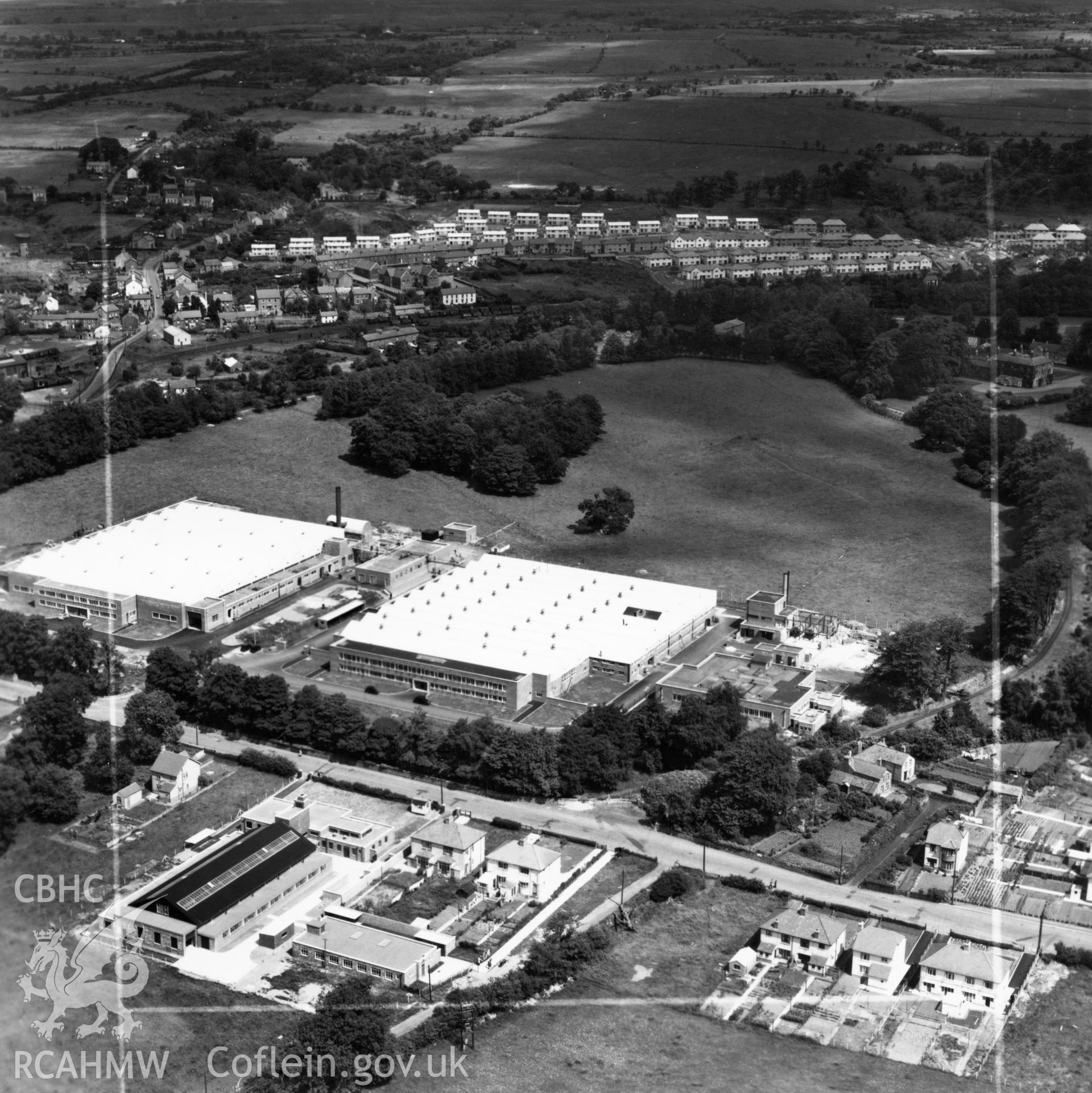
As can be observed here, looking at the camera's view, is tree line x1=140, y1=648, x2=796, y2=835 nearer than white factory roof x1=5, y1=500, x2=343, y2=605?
Yes

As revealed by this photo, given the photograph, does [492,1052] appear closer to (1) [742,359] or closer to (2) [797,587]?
(2) [797,587]

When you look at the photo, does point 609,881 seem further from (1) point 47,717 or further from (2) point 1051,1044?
(1) point 47,717

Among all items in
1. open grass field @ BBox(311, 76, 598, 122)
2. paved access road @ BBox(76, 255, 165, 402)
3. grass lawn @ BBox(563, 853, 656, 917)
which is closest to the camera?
grass lawn @ BBox(563, 853, 656, 917)

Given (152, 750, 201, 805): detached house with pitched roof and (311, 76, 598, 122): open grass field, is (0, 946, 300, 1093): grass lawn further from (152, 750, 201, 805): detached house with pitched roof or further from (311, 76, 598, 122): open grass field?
(311, 76, 598, 122): open grass field

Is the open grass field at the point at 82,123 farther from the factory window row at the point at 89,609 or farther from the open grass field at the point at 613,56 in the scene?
the factory window row at the point at 89,609

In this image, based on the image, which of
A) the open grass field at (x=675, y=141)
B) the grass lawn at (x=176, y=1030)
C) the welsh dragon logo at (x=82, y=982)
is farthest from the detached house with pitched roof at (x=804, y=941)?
the open grass field at (x=675, y=141)

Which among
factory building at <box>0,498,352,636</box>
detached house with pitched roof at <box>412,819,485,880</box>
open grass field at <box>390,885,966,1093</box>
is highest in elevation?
factory building at <box>0,498,352,636</box>

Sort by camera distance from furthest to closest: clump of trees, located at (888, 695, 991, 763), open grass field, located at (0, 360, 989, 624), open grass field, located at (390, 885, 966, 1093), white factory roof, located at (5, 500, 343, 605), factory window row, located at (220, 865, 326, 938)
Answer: open grass field, located at (0, 360, 989, 624) → white factory roof, located at (5, 500, 343, 605) → clump of trees, located at (888, 695, 991, 763) → factory window row, located at (220, 865, 326, 938) → open grass field, located at (390, 885, 966, 1093)

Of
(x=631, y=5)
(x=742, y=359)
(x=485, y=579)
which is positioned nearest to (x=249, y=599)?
(x=485, y=579)

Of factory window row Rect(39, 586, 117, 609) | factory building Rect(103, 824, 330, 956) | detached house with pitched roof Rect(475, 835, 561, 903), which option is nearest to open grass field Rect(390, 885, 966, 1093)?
detached house with pitched roof Rect(475, 835, 561, 903)
